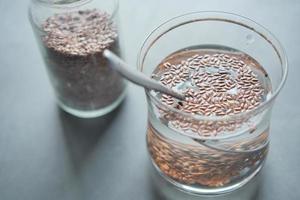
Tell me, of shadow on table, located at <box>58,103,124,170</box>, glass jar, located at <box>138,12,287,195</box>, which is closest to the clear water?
glass jar, located at <box>138,12,287,195</box>

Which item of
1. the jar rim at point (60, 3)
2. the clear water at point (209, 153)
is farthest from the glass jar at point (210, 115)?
the jar rim at point (60, 3)

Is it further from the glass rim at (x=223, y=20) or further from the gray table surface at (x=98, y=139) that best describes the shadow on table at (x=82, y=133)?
the glass rim at (x=223, y=20)

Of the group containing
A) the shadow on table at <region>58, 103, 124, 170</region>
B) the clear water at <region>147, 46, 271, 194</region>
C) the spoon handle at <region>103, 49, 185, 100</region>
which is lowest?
the shadow on table at <region>58, 103, 124, 170</region>

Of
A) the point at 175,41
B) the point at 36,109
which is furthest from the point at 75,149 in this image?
the point at 175,41

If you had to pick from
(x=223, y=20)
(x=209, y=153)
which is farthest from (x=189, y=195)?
(x=223, y=20)

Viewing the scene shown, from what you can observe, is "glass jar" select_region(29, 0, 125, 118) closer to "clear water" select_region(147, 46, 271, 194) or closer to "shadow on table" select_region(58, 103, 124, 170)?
"shadow on table" select_region(58, 103, 124, 170)

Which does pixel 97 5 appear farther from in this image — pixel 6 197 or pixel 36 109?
pixel 6 197
